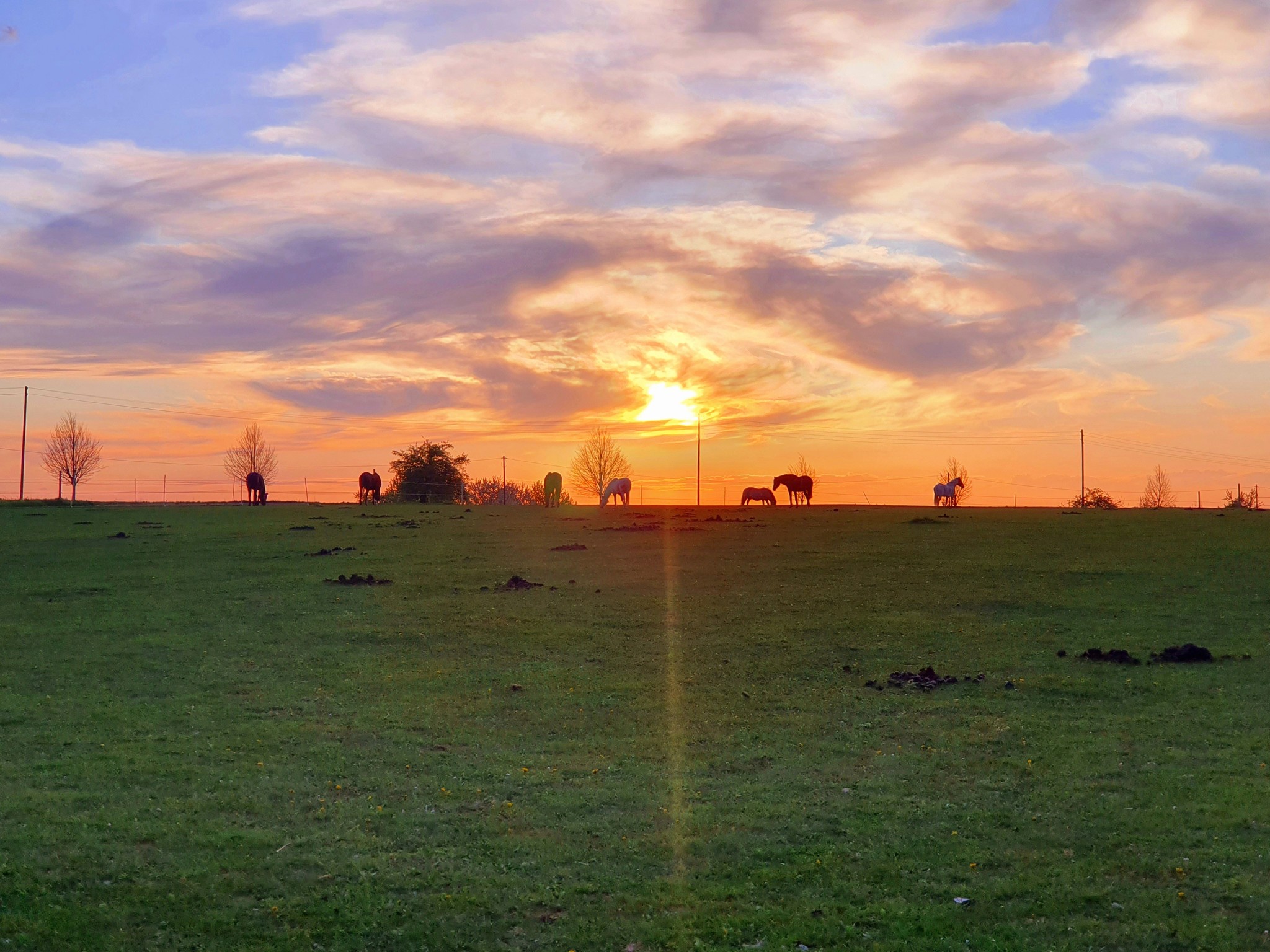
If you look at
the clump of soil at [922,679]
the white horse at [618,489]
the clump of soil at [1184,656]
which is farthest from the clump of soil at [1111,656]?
the white horse at [618,489]

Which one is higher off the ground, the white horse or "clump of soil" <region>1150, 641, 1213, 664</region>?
the white horse

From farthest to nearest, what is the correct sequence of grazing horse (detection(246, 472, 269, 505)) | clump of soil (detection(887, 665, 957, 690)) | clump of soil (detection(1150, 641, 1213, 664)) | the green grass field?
1. grazing horse (detection(246, 472, 269, 505))
2. clump of soil (detection(1150, 641, 1213, 664))
3. clump of soil (detection(887, 665, 957, 690))
4. the green grass field

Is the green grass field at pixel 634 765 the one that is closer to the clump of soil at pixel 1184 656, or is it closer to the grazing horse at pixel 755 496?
the clump of soil at pixel 1184 656

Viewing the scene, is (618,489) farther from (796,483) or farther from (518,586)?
(518,586)

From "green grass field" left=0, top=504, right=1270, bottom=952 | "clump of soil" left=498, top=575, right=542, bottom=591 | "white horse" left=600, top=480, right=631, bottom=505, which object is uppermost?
"white horse" left=600, top=480, right=631, bottom=505

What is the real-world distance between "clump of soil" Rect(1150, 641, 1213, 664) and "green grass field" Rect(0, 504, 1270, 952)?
0.51 m

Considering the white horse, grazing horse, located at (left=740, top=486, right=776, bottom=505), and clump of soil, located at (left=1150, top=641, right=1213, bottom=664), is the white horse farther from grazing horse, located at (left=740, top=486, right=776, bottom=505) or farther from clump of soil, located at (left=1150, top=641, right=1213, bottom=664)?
clump of soil, located at (left=1150, top=641, right=1213, bottom=664)

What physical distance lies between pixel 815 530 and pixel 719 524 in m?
4.81

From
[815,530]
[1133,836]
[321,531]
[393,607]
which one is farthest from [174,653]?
[815,530]

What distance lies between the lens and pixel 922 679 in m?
18.6

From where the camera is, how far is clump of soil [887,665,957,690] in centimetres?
1827

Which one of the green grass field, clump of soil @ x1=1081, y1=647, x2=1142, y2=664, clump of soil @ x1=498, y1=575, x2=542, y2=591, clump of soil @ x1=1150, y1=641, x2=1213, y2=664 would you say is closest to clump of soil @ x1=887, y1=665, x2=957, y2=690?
the green grass field

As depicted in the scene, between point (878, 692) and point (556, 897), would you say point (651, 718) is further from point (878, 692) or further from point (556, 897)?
point (556, 897)

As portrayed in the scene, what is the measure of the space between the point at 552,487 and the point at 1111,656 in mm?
→ 70388
